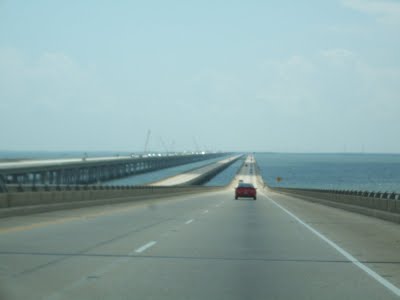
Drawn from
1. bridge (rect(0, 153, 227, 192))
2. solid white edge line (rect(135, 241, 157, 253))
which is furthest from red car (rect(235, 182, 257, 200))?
solid white edge line (rect(135, 241, 157, 253))

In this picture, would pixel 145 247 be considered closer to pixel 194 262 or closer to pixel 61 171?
pixel 194 262

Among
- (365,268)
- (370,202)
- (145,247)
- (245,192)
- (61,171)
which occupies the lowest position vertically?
(61,171)

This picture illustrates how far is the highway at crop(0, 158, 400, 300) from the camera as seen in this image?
10320 mm

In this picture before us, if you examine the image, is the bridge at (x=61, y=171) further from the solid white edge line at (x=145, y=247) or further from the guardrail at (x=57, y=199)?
the solid white edge line at (x=145, y=247)

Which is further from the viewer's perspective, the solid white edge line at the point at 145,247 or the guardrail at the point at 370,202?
the guardrail at the point at 370,202

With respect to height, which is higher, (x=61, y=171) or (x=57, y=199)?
(x=57, y=199)

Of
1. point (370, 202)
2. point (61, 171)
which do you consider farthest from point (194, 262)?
point (61, 171)

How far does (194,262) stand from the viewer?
1353 centimetres

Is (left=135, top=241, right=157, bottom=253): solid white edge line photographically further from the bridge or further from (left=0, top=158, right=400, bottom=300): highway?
the bridge

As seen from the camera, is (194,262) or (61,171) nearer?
(194,262)

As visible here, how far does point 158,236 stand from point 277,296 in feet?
30.4

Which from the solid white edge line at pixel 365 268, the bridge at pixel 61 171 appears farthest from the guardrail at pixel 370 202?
the bridge at pixel 61 171

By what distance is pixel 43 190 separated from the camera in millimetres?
31062

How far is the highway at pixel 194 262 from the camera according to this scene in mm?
10320
